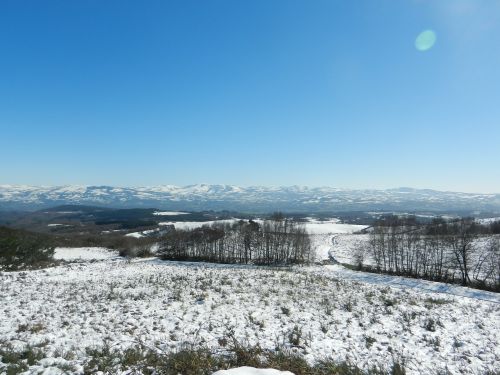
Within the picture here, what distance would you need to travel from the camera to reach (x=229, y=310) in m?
16.8

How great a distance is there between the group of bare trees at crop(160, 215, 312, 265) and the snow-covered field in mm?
49965

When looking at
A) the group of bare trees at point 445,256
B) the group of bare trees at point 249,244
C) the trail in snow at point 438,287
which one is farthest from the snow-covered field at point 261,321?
the group of bare trees at point 249,244

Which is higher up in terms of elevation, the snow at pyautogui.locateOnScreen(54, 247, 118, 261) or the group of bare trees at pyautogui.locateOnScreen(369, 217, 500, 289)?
the group of bare trees at pyautogui.locateOnScreen(369, 217, 500, 289)

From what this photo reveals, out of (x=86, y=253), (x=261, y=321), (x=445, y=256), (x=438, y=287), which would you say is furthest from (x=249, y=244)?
(x=261, y=321)

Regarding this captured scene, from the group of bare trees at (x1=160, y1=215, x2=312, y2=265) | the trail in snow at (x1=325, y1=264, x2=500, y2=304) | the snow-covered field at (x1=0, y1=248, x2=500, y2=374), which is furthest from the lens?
the group of bare trees at (x1=160, y1=215, x2=312, y2=265)

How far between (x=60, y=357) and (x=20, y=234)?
4381 cm

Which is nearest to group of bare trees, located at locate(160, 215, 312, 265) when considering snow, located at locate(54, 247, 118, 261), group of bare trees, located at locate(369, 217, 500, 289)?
snow, located at locate(54, 247, 118, 261)

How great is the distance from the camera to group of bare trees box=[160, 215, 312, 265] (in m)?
74.2

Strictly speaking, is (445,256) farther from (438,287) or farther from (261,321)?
A: (261,321)

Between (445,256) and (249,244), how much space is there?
42089 mm

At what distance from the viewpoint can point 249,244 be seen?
76500 millimetres

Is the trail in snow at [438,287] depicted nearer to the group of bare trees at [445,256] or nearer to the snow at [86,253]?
the group of bare trees at [445,256]

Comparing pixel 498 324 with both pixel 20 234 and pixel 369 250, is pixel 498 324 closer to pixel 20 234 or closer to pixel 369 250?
pixel 20 234

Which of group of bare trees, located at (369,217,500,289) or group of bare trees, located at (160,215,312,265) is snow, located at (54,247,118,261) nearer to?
group of bare trees, located at (160,215,312,265)
